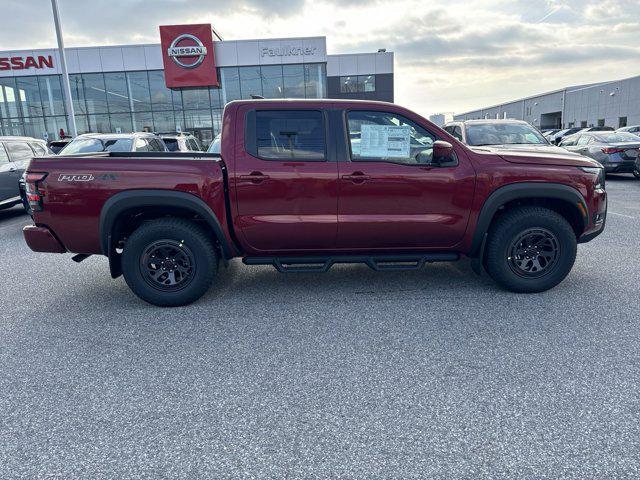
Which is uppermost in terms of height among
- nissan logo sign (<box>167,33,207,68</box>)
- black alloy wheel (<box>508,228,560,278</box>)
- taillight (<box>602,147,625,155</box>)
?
nissan logo sign (<box>167,33,207,68</box>)

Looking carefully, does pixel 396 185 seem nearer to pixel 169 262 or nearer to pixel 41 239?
pixel 169 262

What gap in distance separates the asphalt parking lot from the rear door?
29.9 inches

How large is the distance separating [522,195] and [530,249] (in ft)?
1.97

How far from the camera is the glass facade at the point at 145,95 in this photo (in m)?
31.3

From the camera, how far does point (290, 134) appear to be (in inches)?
166

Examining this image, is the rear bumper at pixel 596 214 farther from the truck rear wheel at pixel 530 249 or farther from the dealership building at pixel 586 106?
the dealership building at pixel 586 106

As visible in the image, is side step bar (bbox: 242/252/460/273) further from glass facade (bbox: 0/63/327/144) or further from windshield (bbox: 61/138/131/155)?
glass facade (bbox: 0/63/327/144)

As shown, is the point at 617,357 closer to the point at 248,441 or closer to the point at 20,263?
the point at 248,441

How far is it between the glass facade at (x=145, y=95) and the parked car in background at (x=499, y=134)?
2324cm

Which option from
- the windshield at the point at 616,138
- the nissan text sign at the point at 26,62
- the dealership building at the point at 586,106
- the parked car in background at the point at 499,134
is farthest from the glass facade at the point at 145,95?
the dealership building at the point at 586,106

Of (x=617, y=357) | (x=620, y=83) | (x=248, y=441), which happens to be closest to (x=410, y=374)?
(x=248, y=441)

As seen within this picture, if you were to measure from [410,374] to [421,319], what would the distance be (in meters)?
0.96

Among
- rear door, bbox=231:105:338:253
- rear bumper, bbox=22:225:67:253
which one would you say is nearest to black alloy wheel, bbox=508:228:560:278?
rear door, bbox=231:105:338:253

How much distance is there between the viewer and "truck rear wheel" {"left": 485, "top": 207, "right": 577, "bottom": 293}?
432cm
